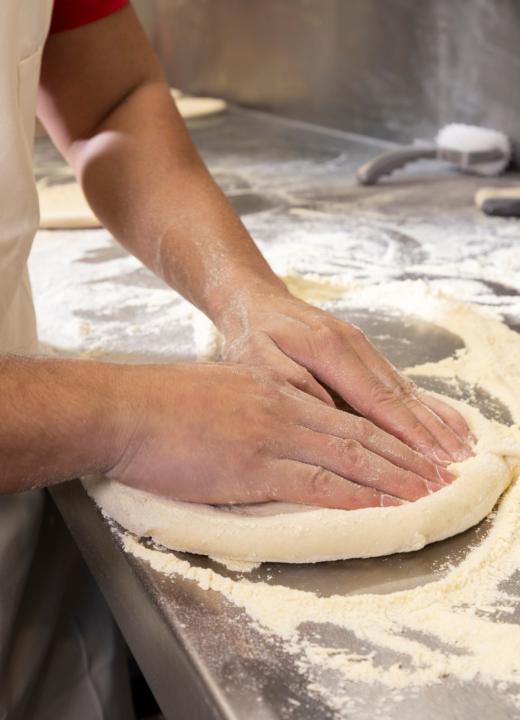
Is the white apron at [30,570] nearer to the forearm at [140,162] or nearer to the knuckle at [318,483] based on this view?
the forearm at [140,162]

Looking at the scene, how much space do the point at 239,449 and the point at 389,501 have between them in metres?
0.13

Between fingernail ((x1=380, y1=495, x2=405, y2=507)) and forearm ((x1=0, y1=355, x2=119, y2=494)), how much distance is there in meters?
0.23

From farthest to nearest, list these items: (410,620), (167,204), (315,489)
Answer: (167,204) < (315,489) < (410,620)

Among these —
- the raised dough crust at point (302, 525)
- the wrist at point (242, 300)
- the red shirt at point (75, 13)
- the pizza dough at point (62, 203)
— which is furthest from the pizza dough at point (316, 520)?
the pizza dough at point (62, 203)

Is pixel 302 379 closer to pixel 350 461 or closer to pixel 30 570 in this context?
pixel 350 461

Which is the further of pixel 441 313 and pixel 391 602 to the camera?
pixel 441 313

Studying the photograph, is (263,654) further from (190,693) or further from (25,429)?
(25,429)

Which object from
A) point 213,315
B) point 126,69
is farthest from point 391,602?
point 126,69

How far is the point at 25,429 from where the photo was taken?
0.71 metres

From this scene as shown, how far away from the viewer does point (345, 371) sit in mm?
879

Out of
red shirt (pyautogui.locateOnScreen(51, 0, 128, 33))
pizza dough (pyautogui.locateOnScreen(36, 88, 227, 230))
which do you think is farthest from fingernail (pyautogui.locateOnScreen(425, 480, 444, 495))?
pizza dough (pyautogui.locateOnScreen(36, 88, 227, 230))

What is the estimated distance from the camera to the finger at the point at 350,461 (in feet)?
2.49

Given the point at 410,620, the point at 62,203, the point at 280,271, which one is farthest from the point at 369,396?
the point at 62,203

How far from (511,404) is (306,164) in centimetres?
126
